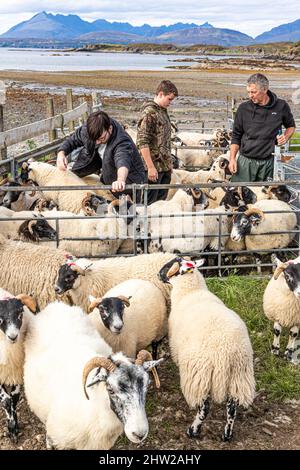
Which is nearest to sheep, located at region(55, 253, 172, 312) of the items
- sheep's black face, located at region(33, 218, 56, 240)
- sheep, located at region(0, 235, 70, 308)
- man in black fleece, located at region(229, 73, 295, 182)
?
sheep, located at region(0, 235, 70, 308)

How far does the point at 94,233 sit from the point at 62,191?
144 cm

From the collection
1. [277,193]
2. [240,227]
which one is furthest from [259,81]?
[240,227]

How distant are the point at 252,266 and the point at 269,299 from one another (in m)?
1.52

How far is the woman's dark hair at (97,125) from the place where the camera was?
5.92 metres

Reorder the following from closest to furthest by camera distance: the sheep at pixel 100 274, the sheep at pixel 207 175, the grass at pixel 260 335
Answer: the grass at pixel 260 335 → the sheep at pixel 100 274 → the sheep at pixel 207 175

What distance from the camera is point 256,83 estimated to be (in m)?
7.15

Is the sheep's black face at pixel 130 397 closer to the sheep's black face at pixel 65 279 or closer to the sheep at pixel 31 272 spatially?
the sheep's black face at pixel 65 279

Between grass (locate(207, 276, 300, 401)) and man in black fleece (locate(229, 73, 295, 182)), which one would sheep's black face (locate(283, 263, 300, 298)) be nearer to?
grass (locate(207, 276, 300, 401))

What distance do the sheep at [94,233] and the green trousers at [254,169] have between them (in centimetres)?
223

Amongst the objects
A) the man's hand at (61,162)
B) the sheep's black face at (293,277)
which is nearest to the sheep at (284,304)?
the sheep's black face at (293,277)

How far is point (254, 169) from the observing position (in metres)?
7.97

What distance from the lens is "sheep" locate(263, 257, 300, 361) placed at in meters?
5.17
